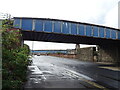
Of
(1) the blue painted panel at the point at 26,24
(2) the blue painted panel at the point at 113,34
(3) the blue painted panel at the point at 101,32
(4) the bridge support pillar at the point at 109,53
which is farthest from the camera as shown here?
(4) the bridge support pillar at the point at 109,53

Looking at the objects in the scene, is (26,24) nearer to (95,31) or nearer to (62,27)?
(62,27)

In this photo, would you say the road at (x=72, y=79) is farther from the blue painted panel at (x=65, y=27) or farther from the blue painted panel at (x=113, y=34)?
the blue painted panel at (x=113, y=34)

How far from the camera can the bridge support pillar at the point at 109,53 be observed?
34838mm

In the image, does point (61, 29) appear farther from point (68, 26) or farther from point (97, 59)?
point (97, 59)

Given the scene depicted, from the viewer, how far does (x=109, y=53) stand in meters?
37.0

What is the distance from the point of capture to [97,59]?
3878 centimetres

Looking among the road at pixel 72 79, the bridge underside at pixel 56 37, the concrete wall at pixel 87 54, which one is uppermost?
the bridge underside at pixel 56 37

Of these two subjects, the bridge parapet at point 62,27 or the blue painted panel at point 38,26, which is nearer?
the bridge parapet at point 62,27

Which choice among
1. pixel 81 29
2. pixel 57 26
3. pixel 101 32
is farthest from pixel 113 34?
pixel 57 26

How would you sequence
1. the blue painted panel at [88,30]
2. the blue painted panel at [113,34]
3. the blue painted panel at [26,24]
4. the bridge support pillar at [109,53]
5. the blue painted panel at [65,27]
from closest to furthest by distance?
the blue painted panel at [26,24] → the blue painted panel at [65,27] → the blue painted panel at [88,30] → the blue painted panel at [113,34] → the bridge support pillar at [109,53]

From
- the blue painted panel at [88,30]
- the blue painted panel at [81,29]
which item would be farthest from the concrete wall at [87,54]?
the blue painted panel at [81,29]

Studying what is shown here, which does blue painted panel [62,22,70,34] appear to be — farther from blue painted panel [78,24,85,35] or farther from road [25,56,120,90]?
road [25,56,120,90]

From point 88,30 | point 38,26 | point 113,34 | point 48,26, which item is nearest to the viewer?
point 38,26

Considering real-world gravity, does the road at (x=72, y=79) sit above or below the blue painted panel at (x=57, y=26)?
below
